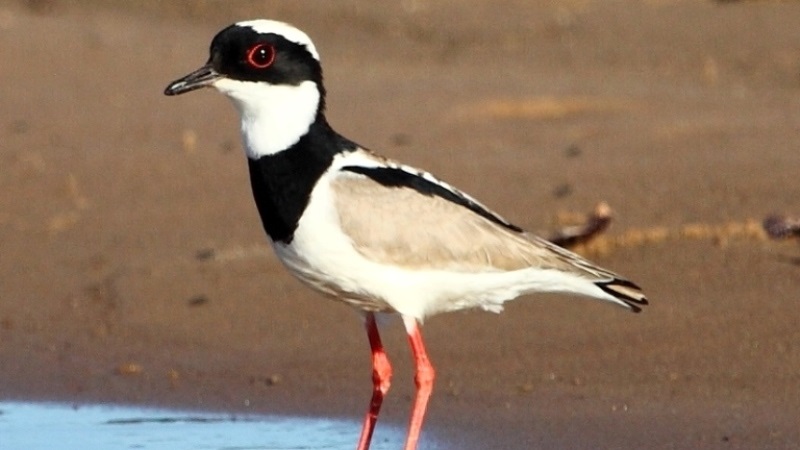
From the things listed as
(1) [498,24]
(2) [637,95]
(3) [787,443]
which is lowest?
(3) [787,443]

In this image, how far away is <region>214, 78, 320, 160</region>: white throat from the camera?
7.41m

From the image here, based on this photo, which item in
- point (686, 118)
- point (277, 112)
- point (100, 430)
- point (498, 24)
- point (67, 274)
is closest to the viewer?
point (277, 112)

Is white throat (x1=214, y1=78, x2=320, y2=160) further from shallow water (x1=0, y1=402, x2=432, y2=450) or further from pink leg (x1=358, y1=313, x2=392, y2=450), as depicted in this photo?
shallow water (x1=0, y1=402, x2=432, y2=450)

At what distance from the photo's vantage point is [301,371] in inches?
361

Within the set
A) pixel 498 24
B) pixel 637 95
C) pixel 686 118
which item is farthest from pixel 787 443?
pixel 498 24

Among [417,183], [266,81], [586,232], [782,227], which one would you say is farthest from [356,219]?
[782,227]

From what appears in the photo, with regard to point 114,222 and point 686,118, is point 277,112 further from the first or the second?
point 686,118

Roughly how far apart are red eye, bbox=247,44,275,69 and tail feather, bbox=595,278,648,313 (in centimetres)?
165

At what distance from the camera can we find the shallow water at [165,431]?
325 inches

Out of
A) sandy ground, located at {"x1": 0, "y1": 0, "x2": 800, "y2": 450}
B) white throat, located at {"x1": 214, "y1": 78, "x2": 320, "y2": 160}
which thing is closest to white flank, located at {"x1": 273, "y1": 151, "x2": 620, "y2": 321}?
white throat, located at {"x1": 214, "y1": 78, "x2": 320, "y2": 160}

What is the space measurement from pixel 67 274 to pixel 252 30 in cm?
383

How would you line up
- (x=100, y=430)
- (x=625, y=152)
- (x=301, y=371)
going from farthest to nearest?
(x=625, y=152)
(x=301, y=371)
(x=100, y=430)

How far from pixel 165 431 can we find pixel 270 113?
1838 millimetres

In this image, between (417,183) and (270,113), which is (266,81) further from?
(417,183)
